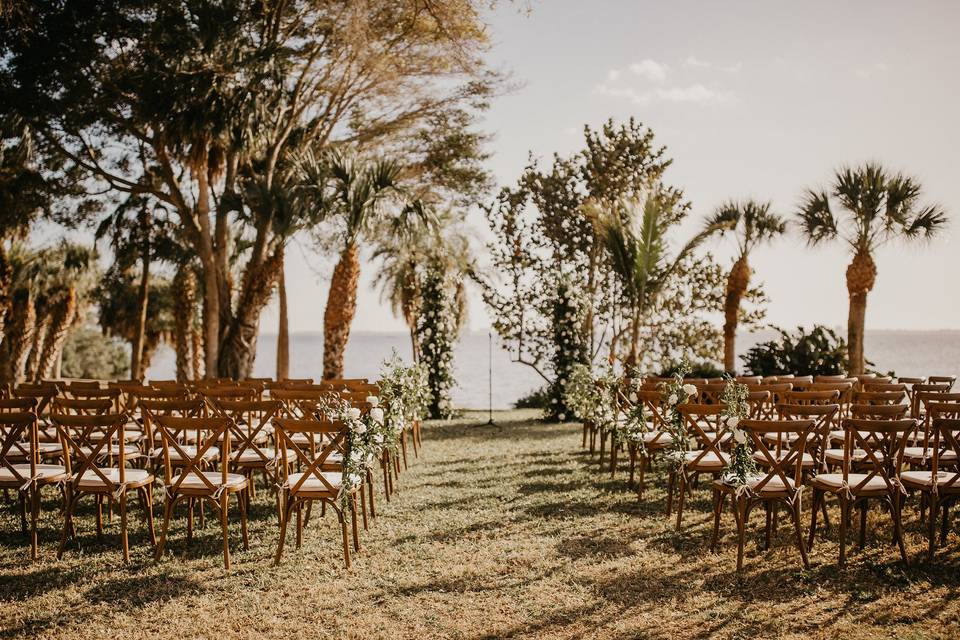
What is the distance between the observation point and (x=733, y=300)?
60.3 feet

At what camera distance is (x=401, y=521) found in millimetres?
7000

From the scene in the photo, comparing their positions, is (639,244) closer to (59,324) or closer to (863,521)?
(863,521)

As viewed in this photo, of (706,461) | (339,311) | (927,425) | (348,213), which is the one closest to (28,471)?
(706,461)

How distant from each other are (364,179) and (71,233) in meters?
11.1

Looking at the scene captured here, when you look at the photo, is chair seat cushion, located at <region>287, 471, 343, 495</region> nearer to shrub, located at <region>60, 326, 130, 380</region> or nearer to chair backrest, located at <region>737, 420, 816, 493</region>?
chair backrest, located at <region>737, 420, 816, 493</region>

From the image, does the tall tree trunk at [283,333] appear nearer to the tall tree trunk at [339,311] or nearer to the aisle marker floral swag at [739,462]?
the tall tree trunk at [339,311]

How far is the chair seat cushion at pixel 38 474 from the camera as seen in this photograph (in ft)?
19.4

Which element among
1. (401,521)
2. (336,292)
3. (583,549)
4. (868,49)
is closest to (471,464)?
(401,521)

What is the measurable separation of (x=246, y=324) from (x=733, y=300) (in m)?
12.3

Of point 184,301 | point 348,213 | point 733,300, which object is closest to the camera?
point 348,213

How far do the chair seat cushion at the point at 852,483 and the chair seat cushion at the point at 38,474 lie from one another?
6.24 m

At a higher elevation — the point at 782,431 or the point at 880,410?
the point at 880,410

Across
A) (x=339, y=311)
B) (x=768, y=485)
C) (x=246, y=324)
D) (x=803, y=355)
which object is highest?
(x=339, y=311)

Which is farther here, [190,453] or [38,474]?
[190,453]
